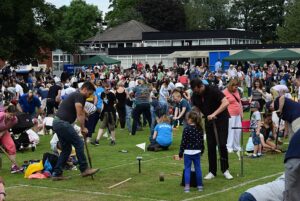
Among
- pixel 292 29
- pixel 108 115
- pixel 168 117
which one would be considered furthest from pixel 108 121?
pixel 292 29

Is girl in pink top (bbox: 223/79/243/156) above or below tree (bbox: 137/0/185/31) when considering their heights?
below

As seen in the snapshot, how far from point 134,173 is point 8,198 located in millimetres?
2980

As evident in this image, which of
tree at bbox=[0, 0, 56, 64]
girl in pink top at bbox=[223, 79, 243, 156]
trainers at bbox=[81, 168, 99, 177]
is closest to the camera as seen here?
trainers at bbox=[81, 168, 99, 177]

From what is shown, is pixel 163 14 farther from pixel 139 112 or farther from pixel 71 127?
pixel 71 127

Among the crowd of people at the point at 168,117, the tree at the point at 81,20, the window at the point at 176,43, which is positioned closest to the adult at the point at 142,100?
the crowd of people at the point at 168,117

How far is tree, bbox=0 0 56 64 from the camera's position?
44.4 meters

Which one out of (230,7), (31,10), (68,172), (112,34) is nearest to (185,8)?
(230,7)

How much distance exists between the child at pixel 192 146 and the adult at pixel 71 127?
2.07 m

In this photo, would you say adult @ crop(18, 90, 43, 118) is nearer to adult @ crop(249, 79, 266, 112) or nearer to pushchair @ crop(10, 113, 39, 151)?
pushchair @ crop(10, 113, 39, 151)

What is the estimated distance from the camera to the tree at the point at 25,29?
44406 mm

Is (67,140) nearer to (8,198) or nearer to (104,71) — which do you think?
(8,198)

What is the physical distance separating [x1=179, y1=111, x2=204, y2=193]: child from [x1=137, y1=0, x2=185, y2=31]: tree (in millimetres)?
90496

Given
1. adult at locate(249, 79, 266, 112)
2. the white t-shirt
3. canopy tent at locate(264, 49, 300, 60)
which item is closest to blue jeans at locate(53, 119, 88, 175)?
adult at locate(249, 79, 266, 112)

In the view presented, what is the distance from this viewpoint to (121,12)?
4380 inches
